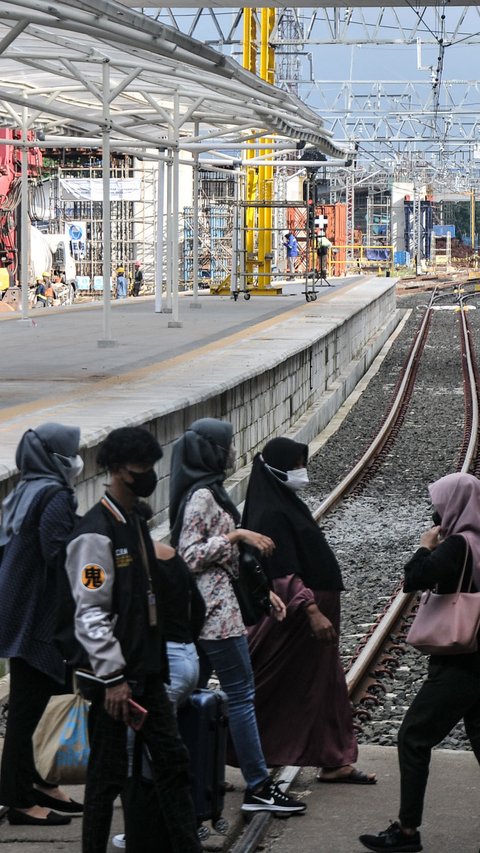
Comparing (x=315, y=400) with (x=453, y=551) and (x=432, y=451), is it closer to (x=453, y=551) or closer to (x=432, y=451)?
(x=432, y=451)

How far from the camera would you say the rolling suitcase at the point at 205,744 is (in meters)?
4.67

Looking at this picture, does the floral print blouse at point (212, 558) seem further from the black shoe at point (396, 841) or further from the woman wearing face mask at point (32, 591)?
the black shoe at point (396, 841)

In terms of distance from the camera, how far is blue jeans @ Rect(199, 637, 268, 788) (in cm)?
519

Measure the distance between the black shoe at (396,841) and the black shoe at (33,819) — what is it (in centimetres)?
111

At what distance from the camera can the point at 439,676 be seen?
499cm

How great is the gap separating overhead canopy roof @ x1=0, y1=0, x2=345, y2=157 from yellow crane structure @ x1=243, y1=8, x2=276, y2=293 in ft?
25.3

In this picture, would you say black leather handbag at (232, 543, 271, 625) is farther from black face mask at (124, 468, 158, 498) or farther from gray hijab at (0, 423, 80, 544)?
black face mask at (124, 468, 158, 498)

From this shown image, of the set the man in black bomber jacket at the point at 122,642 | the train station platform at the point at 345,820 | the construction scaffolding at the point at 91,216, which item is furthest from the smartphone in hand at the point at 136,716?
the construction scaffolding at the point at 91,216

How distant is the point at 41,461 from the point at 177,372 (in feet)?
30.7

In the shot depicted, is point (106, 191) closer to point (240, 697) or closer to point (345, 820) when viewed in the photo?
point (240, 697)

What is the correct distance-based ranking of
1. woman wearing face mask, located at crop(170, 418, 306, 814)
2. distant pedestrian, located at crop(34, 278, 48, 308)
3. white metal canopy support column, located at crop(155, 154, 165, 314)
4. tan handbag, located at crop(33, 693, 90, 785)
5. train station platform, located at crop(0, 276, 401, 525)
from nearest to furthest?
tan handbag, located at crop(33, 693, 90, 785), woman wearing face mask, located at crop(170, 418, 306, 814), train station platform, located at crop(0, 276, 401, 525), white metal canopy support column, located at crop(155, 154, 165, 314), distant pedestrian, located at crop(34, 278, 48, 308)

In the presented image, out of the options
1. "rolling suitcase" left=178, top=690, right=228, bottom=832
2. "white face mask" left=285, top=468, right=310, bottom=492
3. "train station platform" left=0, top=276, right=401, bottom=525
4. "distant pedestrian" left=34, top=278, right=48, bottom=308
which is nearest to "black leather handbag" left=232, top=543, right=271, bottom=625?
"white face mask" left=285, top=468, right=310, bottom=492

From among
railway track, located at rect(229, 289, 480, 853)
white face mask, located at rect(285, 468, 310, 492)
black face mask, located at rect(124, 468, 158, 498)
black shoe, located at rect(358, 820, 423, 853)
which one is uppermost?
black face mask, located at rect(124, 468, 158, 498)

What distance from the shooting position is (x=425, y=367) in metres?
29.5
